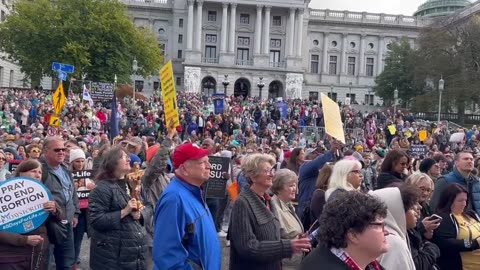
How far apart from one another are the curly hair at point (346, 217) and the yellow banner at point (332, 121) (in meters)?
4.57

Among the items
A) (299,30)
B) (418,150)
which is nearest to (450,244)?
(418,150)

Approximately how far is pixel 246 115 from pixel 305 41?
154ft

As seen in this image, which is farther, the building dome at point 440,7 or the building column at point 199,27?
the building dome at point 440,7

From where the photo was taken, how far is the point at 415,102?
1882 inches

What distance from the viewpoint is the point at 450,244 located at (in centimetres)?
501

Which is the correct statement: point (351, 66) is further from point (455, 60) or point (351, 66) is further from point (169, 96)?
point (169, 96)

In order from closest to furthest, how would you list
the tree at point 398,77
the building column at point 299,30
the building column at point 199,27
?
the tree at point 398,77 < the building column at point 199,27 < the building column at point 299,30

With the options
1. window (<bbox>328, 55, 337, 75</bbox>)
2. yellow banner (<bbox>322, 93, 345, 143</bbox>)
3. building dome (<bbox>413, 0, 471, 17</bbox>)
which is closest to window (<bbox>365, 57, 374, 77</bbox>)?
window (<bbox>328, 55, 337, 75</bbox>)

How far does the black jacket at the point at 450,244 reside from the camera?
5.00m

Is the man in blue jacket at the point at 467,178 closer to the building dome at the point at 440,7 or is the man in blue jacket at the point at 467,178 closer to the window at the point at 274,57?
the window at the point at 274,57

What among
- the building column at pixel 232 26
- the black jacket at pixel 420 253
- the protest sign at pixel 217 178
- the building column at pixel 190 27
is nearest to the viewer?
the black jacket at pixel 420 253

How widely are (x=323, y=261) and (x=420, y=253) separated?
1951mm

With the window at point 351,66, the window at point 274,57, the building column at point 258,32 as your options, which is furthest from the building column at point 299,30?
the window at point 351,66

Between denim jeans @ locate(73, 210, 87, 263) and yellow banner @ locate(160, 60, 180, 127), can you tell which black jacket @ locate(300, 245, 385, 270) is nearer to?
denim jeans @ locate(73, 210, 87, 263)
